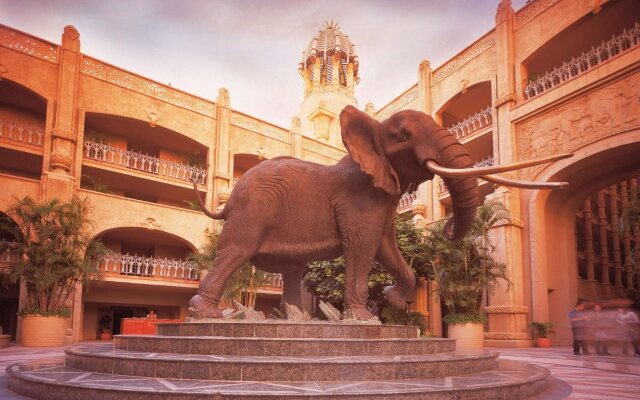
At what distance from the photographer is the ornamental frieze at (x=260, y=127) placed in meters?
22.0

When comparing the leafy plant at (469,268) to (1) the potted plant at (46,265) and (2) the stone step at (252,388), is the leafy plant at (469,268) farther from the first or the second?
(2) the stone step at (252,388)

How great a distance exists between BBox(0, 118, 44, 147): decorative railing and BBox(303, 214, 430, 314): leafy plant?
10.4m

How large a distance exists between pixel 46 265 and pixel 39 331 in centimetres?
166

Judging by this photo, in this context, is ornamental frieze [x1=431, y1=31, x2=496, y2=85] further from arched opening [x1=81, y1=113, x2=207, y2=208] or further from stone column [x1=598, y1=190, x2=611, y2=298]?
stone column [x1=598, y1=190, x2=611, y2=298]

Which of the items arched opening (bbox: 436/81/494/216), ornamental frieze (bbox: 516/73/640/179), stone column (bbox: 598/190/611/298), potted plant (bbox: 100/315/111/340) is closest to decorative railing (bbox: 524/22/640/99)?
ornamental frieze (bbox: 516/73/640/179)

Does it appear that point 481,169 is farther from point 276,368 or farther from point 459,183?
point 276,368

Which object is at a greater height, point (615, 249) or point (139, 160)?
point (139, 160)

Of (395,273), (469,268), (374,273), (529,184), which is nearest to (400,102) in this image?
(374,273)

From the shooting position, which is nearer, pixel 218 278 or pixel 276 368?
pixel 276 368

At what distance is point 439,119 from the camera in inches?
838

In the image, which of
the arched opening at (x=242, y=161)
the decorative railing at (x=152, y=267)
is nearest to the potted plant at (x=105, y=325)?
the decorative railing at (x=152, y=267)

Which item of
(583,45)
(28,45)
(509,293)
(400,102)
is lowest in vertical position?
(509,293)

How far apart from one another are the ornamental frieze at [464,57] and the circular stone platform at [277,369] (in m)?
16.4

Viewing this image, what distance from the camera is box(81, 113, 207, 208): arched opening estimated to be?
61.0 ft
